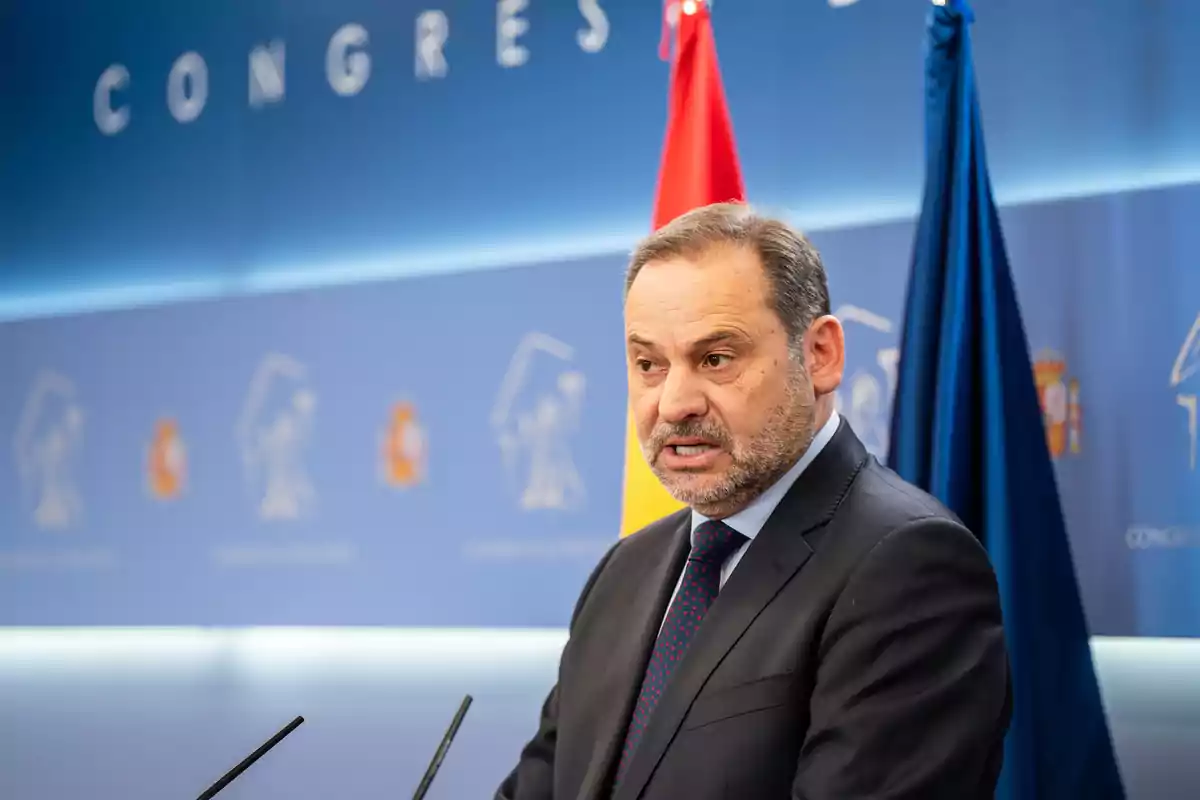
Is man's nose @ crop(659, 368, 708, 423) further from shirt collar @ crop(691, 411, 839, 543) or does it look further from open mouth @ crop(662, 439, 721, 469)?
shirt collar @ crop(691, 411, 839, 543)

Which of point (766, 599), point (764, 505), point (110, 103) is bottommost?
point (766, 599)

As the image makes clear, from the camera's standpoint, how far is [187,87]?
12.5ft

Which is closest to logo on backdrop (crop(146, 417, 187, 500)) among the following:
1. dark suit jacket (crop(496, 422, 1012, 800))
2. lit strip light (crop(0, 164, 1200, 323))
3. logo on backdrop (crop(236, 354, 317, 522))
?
logo on backdrop (crop(236, 354, 317, 522))

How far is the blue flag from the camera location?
2.30 meters

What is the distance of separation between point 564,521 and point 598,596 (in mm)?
1246

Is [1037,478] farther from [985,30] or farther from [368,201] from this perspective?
[368,201]

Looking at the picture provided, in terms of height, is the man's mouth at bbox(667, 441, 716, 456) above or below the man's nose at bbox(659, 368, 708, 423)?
below

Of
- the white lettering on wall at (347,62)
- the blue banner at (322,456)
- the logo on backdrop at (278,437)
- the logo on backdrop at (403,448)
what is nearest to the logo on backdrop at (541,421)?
the blue banner at (322,456)

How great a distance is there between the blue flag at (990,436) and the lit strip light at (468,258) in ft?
1.02

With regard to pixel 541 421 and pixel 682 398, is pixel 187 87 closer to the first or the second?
pixel 541 421

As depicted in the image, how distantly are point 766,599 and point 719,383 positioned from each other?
28 cm

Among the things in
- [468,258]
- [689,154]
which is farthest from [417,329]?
[689,154]

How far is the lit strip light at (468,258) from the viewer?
8.66 feet

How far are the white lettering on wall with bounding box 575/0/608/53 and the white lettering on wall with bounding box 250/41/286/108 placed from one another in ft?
3.10
